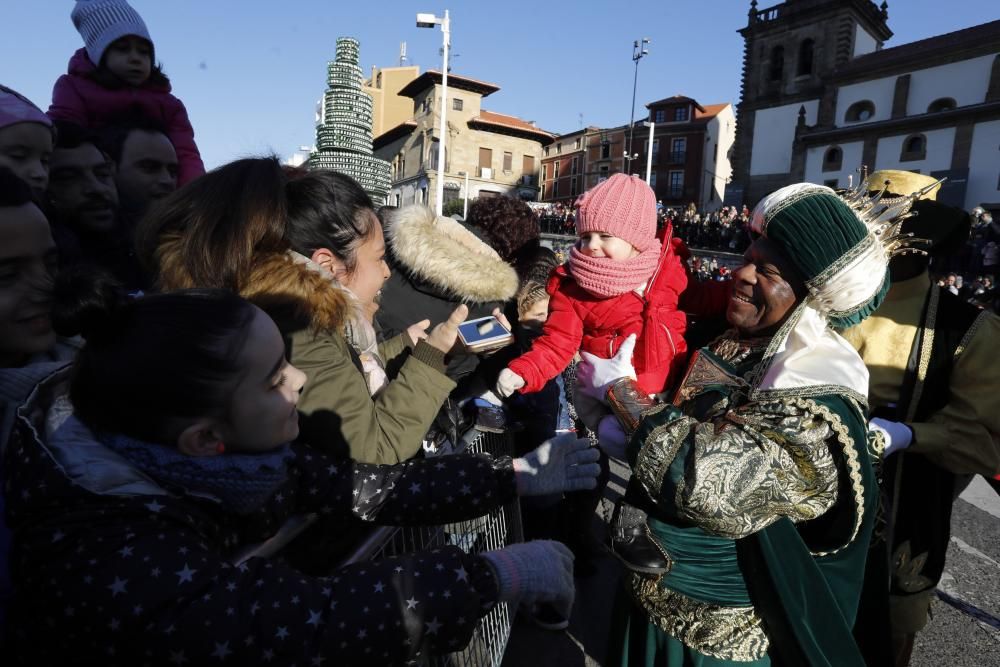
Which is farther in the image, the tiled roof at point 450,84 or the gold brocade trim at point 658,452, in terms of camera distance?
the tiled roof at point 450,84

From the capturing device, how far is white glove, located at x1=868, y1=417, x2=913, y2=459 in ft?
6.30

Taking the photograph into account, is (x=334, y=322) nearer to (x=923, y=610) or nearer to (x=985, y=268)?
(x=923, y=610)

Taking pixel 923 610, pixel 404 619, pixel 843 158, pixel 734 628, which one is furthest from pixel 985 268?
pixel 843 158

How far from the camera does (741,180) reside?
40.1 m

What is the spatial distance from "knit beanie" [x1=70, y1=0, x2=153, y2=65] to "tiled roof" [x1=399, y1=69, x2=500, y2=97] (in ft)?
156

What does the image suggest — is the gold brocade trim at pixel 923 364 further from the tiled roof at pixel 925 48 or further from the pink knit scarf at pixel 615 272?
the tiled roof at pixel 925 48

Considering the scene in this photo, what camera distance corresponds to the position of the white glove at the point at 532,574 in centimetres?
128

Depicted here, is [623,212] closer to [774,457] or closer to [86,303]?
[774,457]

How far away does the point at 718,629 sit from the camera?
1.74 metres

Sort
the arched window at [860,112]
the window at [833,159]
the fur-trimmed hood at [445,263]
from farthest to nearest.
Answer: the arched window at [860,112] < the window at [833,159] < the fur-trimmed hood at [445,263]

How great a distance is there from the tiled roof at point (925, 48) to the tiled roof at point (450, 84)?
2663cm

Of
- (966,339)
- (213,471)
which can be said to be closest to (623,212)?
(966,339)

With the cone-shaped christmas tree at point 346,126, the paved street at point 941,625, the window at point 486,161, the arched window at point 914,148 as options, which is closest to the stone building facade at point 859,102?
the arched window at point 914,148

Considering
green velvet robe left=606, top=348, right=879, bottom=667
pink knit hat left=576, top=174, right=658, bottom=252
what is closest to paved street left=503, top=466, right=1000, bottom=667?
green velvet robe left=606, top=348, right=879, bottom=667
